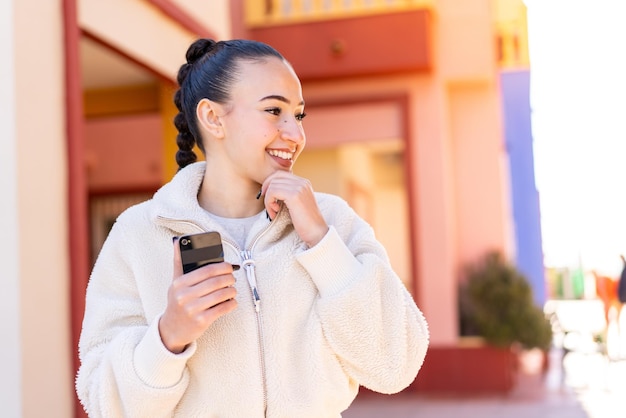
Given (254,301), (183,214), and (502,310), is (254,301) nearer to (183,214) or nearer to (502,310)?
(183,214)

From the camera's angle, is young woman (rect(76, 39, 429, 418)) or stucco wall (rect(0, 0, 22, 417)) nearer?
young woman (rect(76, 39, 429, 418))

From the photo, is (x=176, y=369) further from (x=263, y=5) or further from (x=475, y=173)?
(x=475, y=173)

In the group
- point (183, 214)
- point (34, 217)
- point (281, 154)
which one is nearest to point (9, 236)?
point (34, 217)

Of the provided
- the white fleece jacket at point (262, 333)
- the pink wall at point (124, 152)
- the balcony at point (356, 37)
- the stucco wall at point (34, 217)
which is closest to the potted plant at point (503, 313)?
the balcony at point (356, 37)

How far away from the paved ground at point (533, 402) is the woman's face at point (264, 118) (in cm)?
625

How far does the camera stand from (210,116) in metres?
2.05

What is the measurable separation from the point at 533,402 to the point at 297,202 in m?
7.21

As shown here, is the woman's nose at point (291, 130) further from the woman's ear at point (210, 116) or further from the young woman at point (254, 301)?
the woman's ear at point (210, 116)

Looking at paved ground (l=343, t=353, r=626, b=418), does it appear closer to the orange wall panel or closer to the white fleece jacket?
the orange wall panel

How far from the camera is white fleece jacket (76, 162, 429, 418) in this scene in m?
1.85

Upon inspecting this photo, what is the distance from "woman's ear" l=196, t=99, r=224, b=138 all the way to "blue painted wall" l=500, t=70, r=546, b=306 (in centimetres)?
1238

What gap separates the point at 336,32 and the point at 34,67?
18.1 feet

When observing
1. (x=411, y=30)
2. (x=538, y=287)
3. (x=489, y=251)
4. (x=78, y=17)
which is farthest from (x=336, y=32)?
(x=538, y=287)

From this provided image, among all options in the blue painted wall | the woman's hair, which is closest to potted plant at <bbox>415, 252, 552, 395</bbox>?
the blue painted wall
